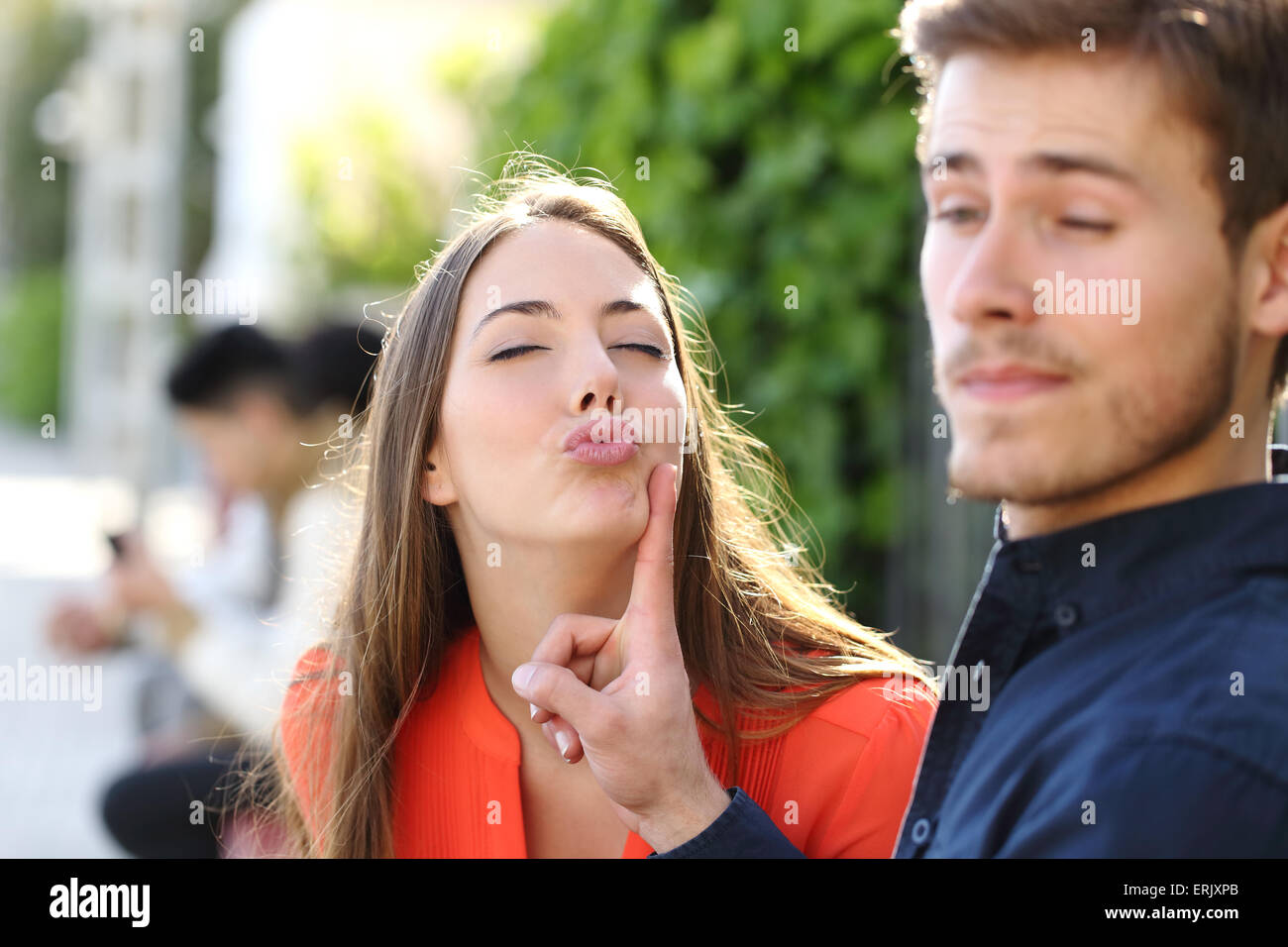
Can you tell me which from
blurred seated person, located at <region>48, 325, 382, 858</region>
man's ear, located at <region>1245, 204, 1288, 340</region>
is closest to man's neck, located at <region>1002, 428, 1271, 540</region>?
man's ear, located at <region>1245, 204, 1288, 340</region>

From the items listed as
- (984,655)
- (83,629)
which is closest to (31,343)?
(83,629)

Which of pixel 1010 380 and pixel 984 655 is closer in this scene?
pixel 1010 380

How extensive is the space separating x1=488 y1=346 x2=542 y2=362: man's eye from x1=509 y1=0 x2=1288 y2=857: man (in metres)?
0.59

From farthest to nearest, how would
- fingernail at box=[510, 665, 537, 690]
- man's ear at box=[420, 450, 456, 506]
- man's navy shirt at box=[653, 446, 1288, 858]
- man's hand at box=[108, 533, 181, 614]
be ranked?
1. man's hand at box=[108, 533, 181, 614]
2. man's ear at box=[420, 450, 456, 506]
3. fingernail at box=[510, 665, 537, 690]
4. man's navy shirt at box=[653, 446, 1288, 858]

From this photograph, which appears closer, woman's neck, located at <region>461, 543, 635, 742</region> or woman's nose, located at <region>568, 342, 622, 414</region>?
woman's nose, located at <region>568, 342, 622, 414</region>

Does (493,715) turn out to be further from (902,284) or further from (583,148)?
(583,148)

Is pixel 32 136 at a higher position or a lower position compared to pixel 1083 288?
higher

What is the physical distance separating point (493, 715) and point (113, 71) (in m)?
Result: 14.1

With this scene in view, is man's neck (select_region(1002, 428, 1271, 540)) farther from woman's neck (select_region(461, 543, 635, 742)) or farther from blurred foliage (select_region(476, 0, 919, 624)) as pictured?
blurred foliage (select_region(476, 0, 919, 624))

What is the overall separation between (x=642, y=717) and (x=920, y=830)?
1.14ft

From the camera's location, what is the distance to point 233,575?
521 cm

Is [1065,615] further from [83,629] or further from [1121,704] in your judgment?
[83,629]

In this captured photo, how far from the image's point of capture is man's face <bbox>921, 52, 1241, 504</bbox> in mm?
1300

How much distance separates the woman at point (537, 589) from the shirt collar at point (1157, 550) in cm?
51
